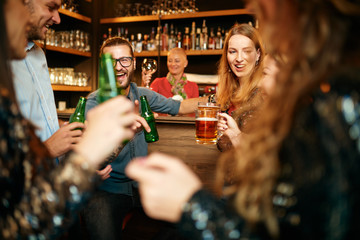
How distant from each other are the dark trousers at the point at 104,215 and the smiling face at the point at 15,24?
0.99m

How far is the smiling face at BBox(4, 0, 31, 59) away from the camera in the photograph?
2.24 ft

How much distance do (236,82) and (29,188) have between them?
1.71m

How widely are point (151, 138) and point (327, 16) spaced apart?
1288 mm

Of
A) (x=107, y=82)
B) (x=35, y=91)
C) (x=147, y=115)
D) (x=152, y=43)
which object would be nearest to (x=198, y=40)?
(x=152, y=43)

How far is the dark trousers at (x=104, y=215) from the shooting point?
57.7 inches

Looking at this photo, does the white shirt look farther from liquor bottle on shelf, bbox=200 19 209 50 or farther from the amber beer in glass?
liquor bottle on shelf, bbox=200 19 209 50

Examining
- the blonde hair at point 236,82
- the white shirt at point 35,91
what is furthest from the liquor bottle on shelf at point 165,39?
the white shirt at point 35,91

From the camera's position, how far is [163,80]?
410 cm

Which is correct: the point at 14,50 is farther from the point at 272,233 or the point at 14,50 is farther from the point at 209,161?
the point at 209,161

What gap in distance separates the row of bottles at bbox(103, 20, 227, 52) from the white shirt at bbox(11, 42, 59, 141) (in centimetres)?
313

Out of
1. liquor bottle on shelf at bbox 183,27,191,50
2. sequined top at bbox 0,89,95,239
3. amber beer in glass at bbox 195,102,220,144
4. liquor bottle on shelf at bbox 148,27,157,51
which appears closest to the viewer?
sequined top at bbox 0,89,95,239

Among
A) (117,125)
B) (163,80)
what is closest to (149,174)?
(117,125)

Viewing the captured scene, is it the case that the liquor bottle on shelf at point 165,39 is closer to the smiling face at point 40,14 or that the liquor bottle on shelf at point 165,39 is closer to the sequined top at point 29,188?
the smiling face at point 40,14

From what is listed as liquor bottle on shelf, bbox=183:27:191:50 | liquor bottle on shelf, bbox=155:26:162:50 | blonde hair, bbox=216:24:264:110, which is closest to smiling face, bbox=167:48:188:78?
liquor bottle on shelf, bbox=183:27:191:50
